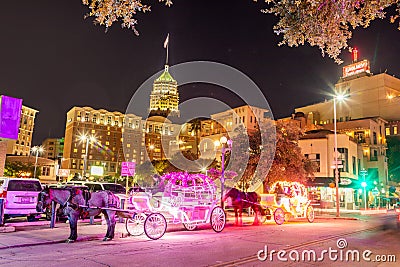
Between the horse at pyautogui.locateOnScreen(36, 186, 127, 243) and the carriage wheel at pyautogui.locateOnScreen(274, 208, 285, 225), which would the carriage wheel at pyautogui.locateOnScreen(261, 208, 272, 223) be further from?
the horse at pyautogui.locateOnScreen(36, 186, 127, 243)

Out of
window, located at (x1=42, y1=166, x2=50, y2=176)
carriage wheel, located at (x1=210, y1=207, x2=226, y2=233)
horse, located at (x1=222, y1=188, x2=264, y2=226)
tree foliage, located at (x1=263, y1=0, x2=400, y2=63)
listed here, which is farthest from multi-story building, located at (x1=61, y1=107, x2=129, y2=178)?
tree foliage, located at (x1=263, y1=0, x2=400, y2=63)

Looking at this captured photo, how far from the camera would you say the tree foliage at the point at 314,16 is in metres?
8.01

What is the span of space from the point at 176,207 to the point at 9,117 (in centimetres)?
1691

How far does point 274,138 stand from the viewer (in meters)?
33.1

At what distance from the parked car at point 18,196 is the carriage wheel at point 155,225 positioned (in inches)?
252

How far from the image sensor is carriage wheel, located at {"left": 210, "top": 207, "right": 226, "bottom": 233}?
Result: 1525cm

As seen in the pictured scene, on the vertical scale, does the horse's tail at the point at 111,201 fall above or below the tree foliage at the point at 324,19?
below

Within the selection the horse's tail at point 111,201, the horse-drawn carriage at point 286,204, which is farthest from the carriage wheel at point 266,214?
the horse's tail at point 111,201

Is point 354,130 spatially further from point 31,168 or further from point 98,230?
point 31,168

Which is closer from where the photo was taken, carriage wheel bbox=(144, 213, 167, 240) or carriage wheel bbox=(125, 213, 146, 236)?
carriage wheel bbox=(144, 213, 167, 240)

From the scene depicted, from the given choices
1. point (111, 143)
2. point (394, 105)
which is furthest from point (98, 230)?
point (111, 143)

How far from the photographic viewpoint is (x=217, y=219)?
15.6 meters

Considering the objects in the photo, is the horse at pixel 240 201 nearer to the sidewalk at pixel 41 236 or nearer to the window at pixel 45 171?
the sidewalk at pixel 41 236

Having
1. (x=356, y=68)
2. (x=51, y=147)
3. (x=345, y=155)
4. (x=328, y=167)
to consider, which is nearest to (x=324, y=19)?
(x=328, y=167)
